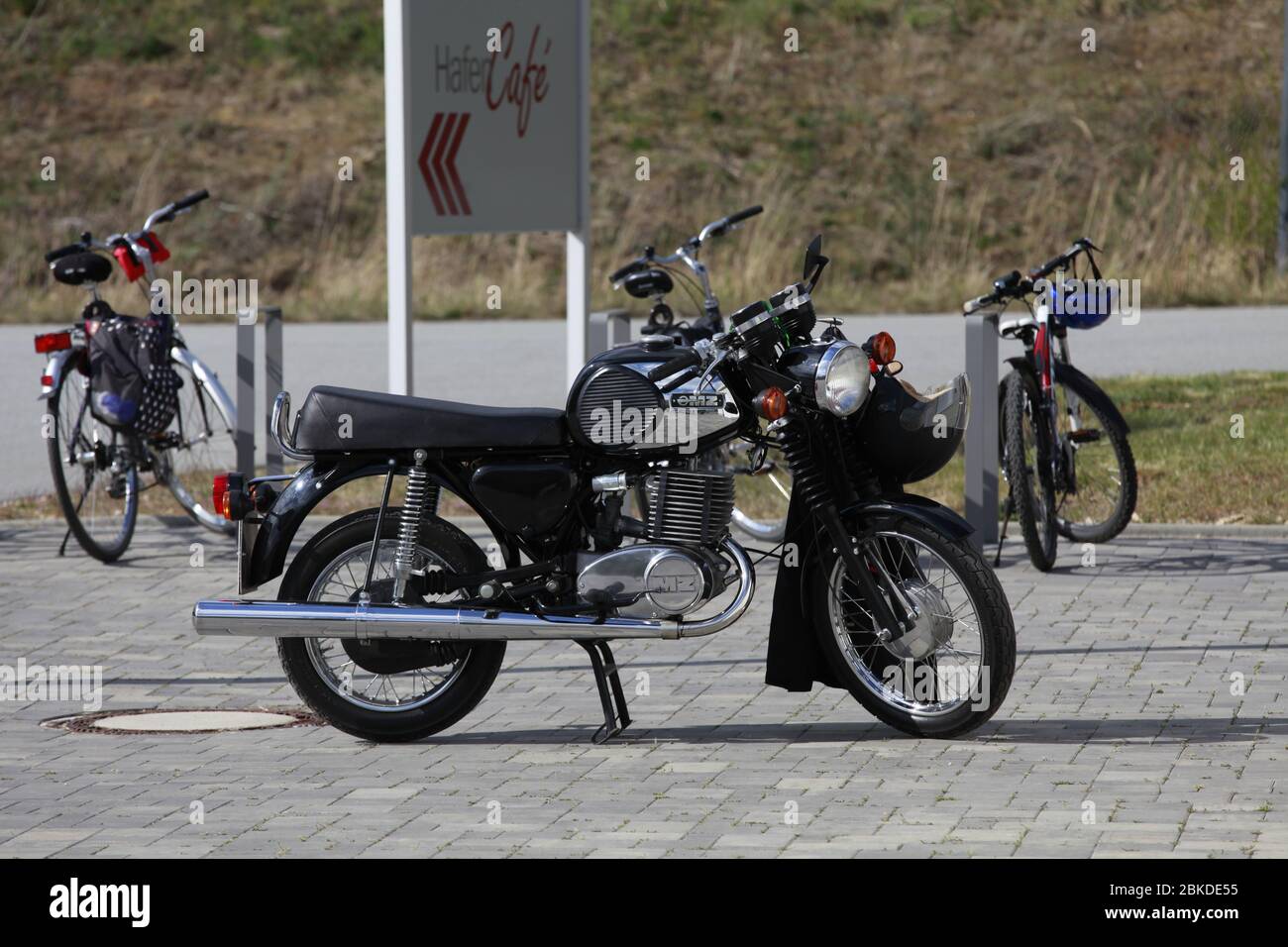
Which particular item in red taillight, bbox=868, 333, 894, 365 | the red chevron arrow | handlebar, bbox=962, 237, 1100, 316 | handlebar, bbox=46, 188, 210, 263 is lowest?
red taillight, bbox=868, 333, 894, 365

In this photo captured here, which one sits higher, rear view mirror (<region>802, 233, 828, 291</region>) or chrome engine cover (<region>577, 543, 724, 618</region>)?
rear view mirror (<region>802, 233, 828, 291</region>)

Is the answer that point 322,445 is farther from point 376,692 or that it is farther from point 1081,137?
point 1081,137

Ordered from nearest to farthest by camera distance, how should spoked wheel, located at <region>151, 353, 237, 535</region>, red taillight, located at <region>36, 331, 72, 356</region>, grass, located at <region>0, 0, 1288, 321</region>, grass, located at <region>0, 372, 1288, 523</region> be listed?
1. red taillight, located at <region>36, 331, 72, 356</region>
2. spoked wheel, located at <region>151, 353, 237, 535</region>
3. grass, located at <region>0, 372, 1288, 523</region>
4. grass, located at <region>0, 0, 1288, 321</region>

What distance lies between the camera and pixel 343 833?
18.6 feet

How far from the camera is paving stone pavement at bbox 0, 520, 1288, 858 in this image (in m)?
5.59

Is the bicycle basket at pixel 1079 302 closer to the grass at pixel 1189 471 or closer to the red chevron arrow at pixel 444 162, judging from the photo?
the grass at pixel 1189 471

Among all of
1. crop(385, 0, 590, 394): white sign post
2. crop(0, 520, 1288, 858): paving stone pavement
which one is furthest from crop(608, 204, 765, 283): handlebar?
crop(0, 520, 1288, 858): paving stone pavement

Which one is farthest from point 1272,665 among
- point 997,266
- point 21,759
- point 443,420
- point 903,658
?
point 997,266

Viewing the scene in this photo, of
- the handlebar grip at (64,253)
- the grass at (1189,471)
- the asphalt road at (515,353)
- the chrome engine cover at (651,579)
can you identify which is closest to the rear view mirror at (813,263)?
the chrome engine cover at (651,579)

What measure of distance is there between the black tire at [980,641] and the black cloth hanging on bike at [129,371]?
457 centimetres

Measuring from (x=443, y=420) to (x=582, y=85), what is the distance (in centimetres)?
565

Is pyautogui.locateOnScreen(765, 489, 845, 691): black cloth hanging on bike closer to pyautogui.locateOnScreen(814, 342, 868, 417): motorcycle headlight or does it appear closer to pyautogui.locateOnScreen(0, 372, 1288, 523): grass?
pyautogui.locateOnScreen(814, 342, 868, 417): motorcycle headlight

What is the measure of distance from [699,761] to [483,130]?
536 cm

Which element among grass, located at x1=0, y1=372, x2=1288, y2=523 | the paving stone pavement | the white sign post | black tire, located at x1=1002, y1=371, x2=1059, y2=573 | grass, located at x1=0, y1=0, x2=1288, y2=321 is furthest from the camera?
grass, located at x1=0, y1=0, x2=1288, y2=321
